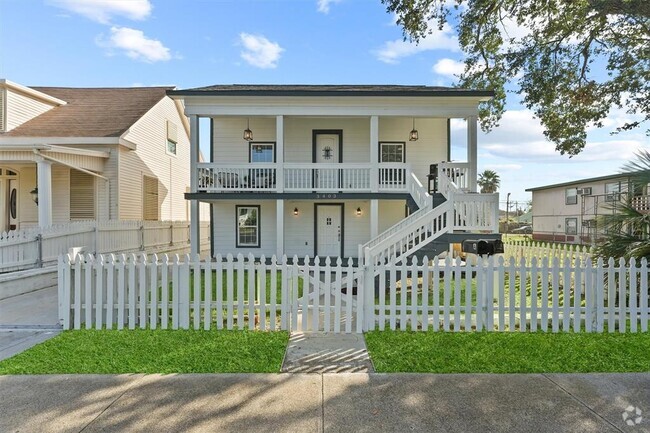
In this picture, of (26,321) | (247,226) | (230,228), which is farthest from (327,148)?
(26,321)

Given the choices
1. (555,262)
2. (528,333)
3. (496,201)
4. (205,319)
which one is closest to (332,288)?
(205,319)

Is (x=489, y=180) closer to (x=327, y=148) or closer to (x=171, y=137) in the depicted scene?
(x=327, y=148)

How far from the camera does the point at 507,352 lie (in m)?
4.50

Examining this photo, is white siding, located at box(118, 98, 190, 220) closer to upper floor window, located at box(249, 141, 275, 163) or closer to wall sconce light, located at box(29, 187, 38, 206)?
wall sconce light, located at box(29, 187, 38, 206)

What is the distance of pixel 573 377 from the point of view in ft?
12.6

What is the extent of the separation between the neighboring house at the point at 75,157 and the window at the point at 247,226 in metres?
4.64

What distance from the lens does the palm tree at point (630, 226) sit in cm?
540

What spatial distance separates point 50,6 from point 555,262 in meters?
15.5

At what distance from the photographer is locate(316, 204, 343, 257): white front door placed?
46.7ft

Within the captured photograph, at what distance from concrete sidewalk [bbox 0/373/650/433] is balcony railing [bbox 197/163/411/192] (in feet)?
28.5

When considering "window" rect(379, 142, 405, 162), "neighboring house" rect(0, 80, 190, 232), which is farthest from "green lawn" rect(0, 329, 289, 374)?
"window" rect(379, 142, 405, 162)

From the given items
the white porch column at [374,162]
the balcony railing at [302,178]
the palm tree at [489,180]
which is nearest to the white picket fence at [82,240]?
the balcony railing at [302,178]

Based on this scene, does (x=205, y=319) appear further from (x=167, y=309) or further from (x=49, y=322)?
(x=49, y=322)

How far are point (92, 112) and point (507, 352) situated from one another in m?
17.8
